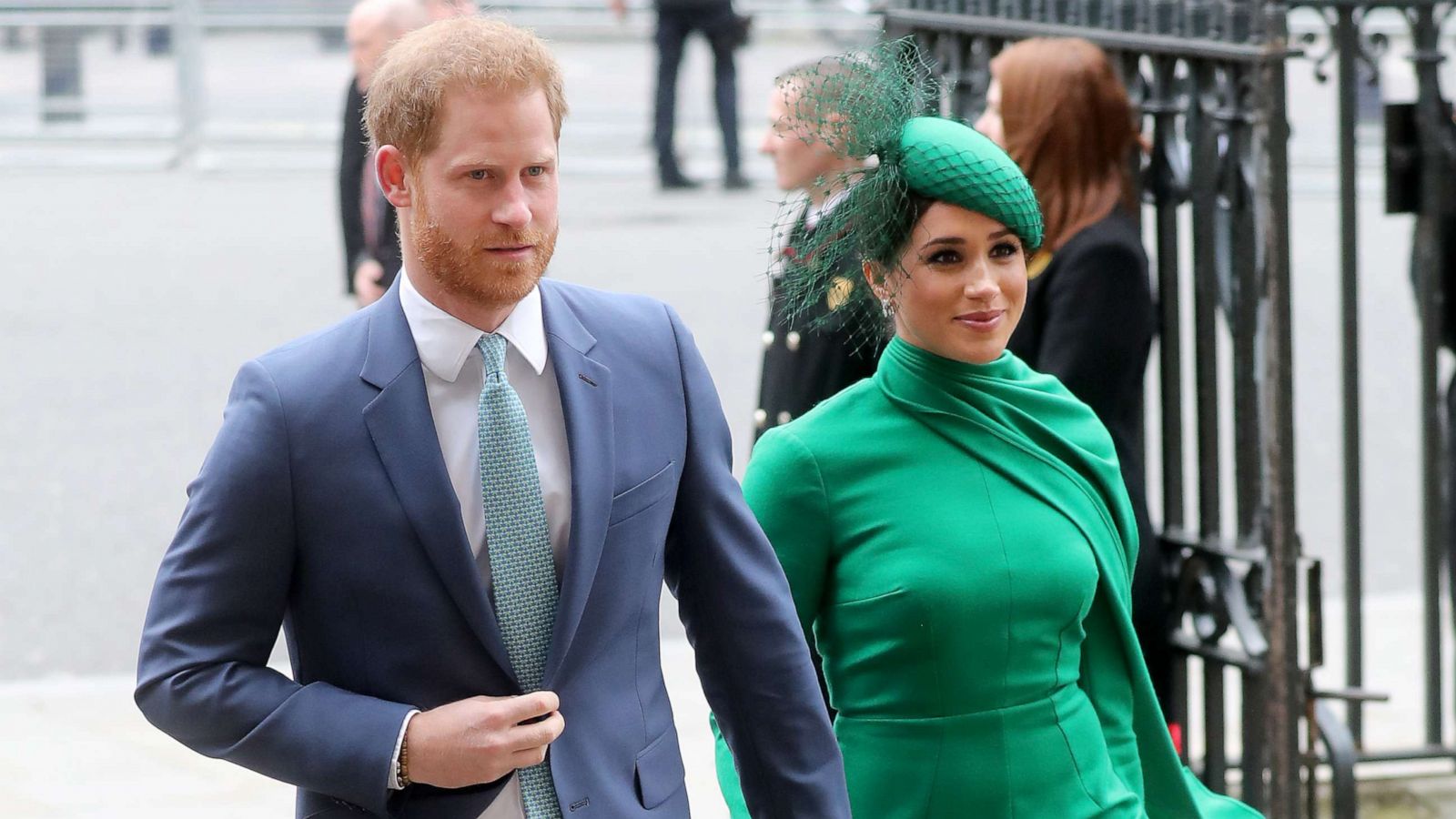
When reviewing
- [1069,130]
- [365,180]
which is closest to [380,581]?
[1069,130]

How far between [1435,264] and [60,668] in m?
3.98

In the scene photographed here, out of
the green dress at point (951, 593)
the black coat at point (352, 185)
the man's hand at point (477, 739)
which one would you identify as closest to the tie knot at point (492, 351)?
the man's hand at point (477, 739)

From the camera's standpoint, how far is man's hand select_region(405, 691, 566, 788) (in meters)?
2.24

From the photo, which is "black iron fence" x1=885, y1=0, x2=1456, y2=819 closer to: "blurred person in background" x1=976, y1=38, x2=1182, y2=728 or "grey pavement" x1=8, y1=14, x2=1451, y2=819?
"blurred person in background" x1=976, y1=38, x2=1182, y2=728

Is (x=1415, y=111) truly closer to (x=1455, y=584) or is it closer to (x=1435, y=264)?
(x=1435, y=264)

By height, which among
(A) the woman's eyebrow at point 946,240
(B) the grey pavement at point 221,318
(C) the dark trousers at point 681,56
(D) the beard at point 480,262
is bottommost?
(B) the grey pavement at point 221,318

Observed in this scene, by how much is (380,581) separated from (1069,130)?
A: 2.36 metres

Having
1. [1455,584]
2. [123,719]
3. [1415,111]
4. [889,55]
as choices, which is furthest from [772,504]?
[123,719]

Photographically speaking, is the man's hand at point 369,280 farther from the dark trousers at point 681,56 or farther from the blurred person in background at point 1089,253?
the dark trousers at point 681,56

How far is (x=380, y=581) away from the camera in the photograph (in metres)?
2.26

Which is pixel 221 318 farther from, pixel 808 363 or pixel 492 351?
pixel 492 351

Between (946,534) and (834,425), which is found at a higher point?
(834,425)

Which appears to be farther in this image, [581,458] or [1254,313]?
[1254,313]

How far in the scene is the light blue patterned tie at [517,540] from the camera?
229cm
